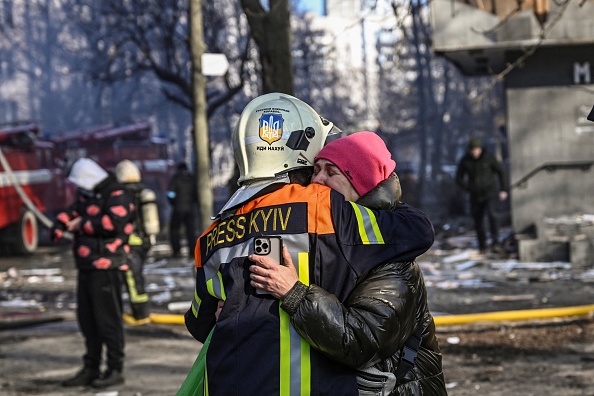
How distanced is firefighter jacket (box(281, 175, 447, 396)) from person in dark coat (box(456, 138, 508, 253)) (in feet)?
45.2

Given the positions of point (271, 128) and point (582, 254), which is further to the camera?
point (582, 254)

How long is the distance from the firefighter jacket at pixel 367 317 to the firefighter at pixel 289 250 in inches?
1.7

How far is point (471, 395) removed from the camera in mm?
7352

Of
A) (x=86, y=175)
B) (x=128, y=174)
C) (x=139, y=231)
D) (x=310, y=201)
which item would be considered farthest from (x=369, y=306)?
(x=128, y=174)

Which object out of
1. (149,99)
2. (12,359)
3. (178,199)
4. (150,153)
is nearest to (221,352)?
(12,359)

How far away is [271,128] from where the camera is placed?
3.31 meters

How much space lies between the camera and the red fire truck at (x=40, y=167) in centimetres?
2120

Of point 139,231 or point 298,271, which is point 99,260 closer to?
point 139,231

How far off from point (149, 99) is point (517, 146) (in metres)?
60.6

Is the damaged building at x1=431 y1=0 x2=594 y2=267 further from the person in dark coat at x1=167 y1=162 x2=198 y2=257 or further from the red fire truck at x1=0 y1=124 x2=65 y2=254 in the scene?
the red fire truck at x1=0 y1=124 x2=65 y2=254

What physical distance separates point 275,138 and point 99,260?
4727 millimetres

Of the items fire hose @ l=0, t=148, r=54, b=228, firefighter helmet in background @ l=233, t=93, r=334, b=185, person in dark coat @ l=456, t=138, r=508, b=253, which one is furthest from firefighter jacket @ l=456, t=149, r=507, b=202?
firefighter helmet in background @ l=233, t=93, r=334, b=185

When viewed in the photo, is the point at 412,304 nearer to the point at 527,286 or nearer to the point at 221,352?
the point at 221,352

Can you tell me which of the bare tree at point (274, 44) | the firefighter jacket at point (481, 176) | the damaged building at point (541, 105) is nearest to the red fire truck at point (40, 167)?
the firefighter jacket at point (481, 176)
